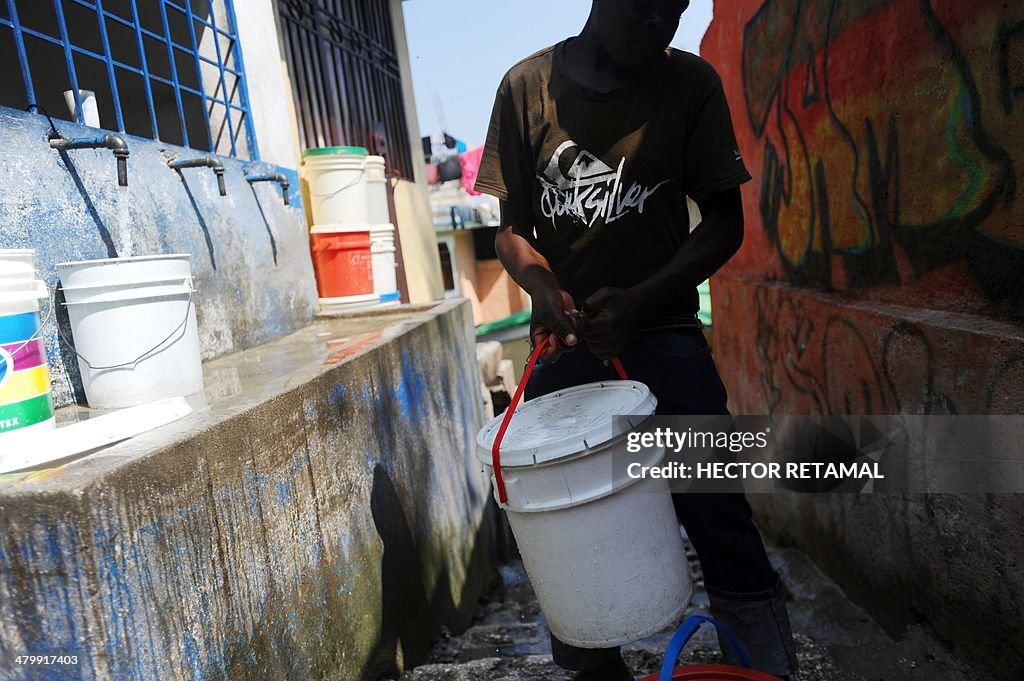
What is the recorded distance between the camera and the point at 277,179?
4324 mm

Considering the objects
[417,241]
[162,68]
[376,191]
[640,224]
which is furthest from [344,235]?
[640,224]

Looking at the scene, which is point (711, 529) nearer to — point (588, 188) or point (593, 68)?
point (588, 188)

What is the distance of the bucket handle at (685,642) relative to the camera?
148 centimetres

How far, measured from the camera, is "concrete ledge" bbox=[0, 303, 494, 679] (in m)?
1.40

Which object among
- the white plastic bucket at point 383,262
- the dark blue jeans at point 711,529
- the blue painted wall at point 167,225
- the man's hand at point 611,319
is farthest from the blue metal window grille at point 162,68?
the dark blue jeans at point 711,529

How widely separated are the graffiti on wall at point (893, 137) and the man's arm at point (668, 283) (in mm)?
699

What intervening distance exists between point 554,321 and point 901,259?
1409 mm

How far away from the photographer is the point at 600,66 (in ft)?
7.04

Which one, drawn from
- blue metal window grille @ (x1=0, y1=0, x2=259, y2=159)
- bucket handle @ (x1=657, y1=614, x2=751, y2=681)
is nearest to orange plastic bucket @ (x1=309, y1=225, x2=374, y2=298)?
blue metal window grille @ (x1=0, y1=0, x2=259, y2=159)

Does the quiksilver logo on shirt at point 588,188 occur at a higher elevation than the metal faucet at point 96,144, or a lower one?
lower

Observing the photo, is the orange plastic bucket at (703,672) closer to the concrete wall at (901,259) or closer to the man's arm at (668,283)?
the man's arm at (668,283)

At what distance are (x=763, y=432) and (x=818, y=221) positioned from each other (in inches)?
55.3

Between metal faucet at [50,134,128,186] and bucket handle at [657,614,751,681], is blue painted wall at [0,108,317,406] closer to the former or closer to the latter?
metal faucet at [50,134,128,186]

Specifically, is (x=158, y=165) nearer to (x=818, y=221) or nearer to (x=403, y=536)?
(x=403, y=536)
